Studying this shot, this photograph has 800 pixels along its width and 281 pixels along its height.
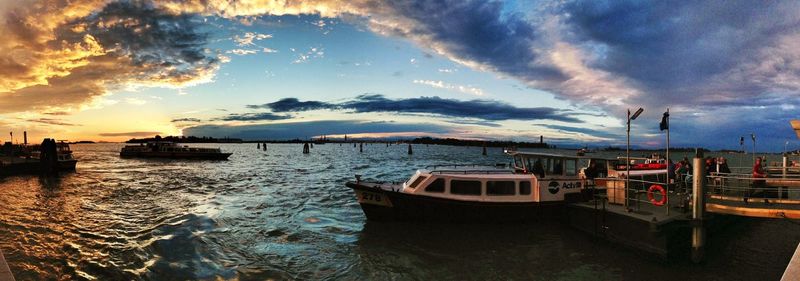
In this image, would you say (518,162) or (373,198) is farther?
(518,162)

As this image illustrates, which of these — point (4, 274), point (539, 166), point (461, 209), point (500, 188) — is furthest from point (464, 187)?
point (4, 274)

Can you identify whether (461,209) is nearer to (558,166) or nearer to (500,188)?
(500,188)

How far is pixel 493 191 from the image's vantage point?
57.4 feet

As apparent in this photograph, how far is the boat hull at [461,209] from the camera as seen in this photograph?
1731 centimetres

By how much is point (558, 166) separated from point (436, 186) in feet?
19.4

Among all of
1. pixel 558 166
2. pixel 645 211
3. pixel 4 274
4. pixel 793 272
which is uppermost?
pixel 558 166

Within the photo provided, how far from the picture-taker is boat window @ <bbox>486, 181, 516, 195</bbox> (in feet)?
57.2

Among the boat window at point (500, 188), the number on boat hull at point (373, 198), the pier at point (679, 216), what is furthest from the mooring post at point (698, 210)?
the number on boat hull at point (373, 198)

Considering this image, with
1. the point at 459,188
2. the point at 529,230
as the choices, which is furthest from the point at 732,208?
the point at 459,188

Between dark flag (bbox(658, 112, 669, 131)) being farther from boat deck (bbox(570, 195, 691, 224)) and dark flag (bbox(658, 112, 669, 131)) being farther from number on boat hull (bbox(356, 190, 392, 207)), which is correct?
number on boat hull (bbox(356, 190, 392, 207))

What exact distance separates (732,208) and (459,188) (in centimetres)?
942

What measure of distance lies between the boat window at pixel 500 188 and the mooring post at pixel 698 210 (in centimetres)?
633

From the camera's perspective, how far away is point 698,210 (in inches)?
537

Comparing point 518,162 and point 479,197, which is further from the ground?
point 518,162
